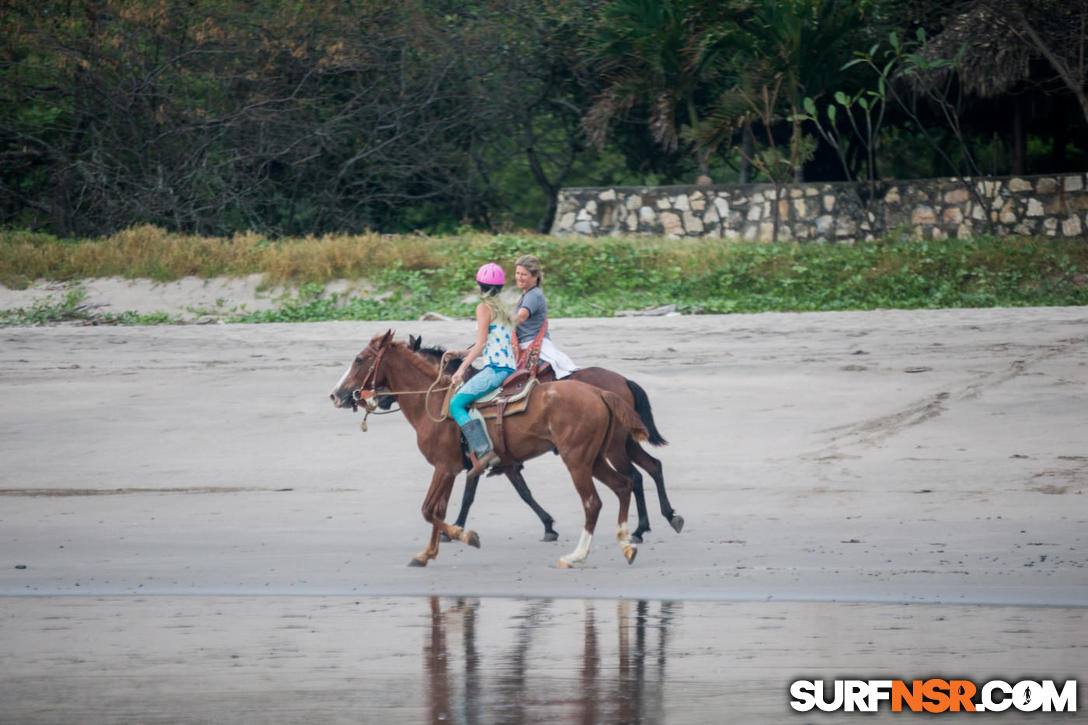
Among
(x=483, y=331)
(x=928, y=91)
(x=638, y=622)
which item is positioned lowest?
(x=638, y=622)

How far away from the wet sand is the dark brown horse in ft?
0.70

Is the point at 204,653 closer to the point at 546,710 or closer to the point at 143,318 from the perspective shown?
the point at 546,710

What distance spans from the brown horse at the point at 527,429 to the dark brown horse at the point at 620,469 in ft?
0.49

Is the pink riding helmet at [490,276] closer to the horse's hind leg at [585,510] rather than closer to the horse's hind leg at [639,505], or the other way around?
the horse's hind leg at [585,510]

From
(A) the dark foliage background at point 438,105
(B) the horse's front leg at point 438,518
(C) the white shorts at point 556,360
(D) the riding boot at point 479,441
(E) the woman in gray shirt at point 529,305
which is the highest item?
(A) the dark foliage background at point 438,105

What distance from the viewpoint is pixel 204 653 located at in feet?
24.3

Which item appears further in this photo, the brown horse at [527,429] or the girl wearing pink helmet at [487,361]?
the girl wearing pink helmet at [487,361]

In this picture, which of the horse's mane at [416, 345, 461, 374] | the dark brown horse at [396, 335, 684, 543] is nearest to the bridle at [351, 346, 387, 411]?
the dark brown horse at [396, 335, 684, 543]

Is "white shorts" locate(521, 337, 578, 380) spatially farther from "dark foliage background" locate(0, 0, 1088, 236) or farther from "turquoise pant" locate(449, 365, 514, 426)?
"dark foliage background" locate(0, 0, 1088, 236)

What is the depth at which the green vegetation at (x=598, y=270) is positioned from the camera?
19.2 meters

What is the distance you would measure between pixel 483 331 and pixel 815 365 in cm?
609

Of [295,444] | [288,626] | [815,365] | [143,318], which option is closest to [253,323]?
[143,318]

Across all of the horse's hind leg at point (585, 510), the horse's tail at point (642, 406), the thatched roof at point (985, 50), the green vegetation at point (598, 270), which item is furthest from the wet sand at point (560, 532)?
the thatched roof at point (985, 50)

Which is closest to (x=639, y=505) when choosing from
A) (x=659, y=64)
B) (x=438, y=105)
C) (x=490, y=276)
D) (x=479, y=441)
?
(x=479, y=441)
